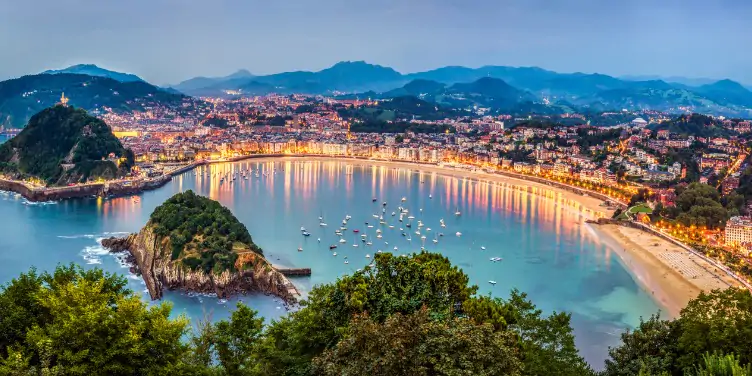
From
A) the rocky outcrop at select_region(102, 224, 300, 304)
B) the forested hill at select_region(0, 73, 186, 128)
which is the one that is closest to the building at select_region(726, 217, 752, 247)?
the rocky outcrop at select_region(102, 224, 300, 304)

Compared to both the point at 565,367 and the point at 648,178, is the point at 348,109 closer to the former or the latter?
the point at 648,178

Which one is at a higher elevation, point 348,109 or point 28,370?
point 348,109

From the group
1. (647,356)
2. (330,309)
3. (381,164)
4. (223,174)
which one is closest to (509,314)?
(647,356)

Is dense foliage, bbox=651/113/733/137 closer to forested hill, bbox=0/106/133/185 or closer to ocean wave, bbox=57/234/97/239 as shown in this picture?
forested hill, bbox=0/106/133/185

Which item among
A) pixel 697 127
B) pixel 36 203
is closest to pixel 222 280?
pixel 36 203

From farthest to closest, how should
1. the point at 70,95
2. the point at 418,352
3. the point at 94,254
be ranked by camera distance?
the point at 70,95 < the point at 94,254 < the point at 418,352

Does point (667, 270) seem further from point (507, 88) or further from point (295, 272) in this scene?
point (507, 88)
